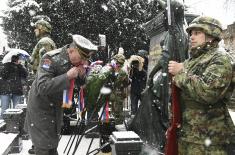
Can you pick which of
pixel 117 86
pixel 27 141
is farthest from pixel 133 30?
pixel 27 141

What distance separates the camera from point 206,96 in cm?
377

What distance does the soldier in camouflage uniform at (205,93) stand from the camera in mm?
3816

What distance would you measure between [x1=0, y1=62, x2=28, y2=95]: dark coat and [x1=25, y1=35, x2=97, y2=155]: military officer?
6.64m

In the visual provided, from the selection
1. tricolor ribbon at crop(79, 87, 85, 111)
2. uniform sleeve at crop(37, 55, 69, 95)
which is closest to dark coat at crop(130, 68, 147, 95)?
tricolor ribbon at crop(79, 87, 85, 111)

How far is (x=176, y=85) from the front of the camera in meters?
4.00

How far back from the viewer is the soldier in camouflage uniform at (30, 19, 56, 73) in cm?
802

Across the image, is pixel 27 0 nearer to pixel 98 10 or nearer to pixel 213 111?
pixel 98 10

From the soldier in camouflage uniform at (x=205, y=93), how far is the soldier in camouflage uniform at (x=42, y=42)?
4.34m

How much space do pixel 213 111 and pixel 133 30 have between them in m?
16.4

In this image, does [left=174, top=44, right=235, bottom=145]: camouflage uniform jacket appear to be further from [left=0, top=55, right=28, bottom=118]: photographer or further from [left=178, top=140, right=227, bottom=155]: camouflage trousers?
[left=0, top=55, right=28, bottom=118]: photographer

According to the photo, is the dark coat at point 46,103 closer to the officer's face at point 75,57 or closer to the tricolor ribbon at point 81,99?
the officer's face at point 75,57

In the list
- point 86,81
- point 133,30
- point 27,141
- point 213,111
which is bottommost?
point 27,141

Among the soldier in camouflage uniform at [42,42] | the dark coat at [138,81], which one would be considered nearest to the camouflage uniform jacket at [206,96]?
the soldier in camouflage uniform at [42,42]

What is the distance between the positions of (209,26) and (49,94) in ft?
5.39
